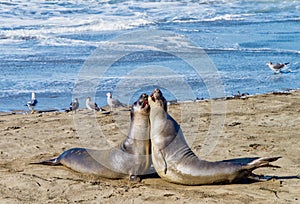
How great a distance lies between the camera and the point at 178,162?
5.80 m

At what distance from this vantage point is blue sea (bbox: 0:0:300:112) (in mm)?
12141

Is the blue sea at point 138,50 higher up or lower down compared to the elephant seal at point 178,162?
lower down

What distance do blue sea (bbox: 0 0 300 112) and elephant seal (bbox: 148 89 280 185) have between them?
4943 millimetres

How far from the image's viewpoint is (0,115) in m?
9.99

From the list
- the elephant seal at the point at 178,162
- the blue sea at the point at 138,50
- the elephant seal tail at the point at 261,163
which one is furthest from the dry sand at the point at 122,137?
Answer: the blue sea at the point at 138,50

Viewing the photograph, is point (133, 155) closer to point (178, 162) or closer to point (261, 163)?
point (178, 162)

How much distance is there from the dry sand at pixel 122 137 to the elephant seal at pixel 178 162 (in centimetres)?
8

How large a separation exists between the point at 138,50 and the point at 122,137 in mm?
8855

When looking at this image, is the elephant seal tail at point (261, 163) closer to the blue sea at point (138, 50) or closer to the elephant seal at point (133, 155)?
the elephant seal at point (133, 155)

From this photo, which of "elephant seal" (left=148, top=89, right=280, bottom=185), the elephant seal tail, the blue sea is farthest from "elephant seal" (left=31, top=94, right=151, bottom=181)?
the blue sea

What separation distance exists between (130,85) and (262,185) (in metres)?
6.84

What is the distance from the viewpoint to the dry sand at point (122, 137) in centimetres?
549

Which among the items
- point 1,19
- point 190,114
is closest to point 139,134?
point 190,114

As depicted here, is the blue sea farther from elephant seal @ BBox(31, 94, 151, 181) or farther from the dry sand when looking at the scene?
elephant seal @ BBox(31, 94, 151, 181)
